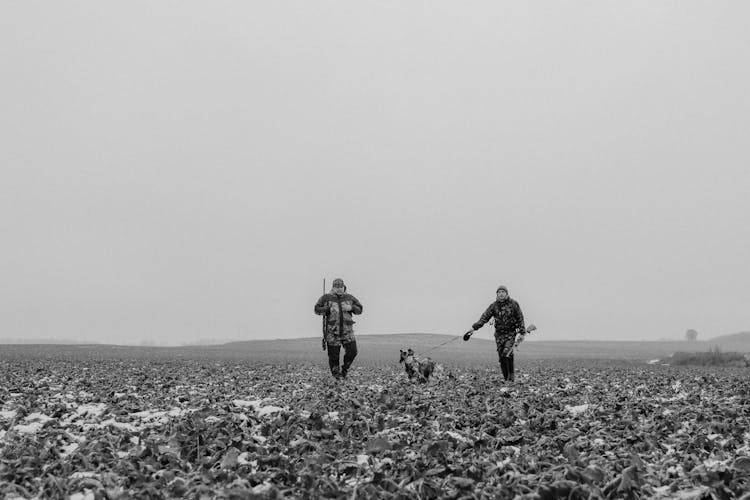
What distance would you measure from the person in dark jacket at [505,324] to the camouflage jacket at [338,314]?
10.9 feet

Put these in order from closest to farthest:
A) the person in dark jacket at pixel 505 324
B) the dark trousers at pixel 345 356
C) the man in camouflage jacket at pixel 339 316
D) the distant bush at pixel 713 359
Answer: the person in dark jacket at pixel 505 324
the man in camouflage jacket at pixel 339 316
the dark trousers at pixel 345 356
the distant bush at pixel 713 359

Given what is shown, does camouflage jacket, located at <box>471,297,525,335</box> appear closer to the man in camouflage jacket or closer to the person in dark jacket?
the person in dark jacket

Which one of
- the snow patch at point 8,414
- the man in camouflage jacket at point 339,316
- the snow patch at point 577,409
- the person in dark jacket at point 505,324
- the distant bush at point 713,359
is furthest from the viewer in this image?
the distant bush at point 713,359

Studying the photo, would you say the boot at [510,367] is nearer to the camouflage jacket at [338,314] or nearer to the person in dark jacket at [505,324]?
the person in dark jacket at [505,324]

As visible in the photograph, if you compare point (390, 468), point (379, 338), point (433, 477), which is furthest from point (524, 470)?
point (379, 338)

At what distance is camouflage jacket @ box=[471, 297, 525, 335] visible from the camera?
62.7 feet

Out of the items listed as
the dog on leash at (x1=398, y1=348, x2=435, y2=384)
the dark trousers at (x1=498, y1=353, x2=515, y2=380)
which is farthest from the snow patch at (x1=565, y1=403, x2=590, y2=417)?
the dog on leash at (x1=398, y1=348, x2=435, y2=384)

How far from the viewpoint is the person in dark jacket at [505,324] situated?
19000 millimetres

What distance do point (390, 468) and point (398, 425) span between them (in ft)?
9.58

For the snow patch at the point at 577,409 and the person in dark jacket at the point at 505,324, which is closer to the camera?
the snow patch at the point at 577,409

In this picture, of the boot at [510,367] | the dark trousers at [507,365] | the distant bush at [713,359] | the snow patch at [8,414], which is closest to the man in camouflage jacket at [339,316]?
the dark trousers at [507,365]

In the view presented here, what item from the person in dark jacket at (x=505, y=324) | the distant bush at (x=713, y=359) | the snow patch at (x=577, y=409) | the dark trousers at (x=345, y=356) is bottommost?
the distant bush at (x=713, y=359)

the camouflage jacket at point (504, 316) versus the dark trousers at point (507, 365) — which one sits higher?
the camouflage jacket at point (504, 316)

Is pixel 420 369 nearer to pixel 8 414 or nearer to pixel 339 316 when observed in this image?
pixel 339 316
